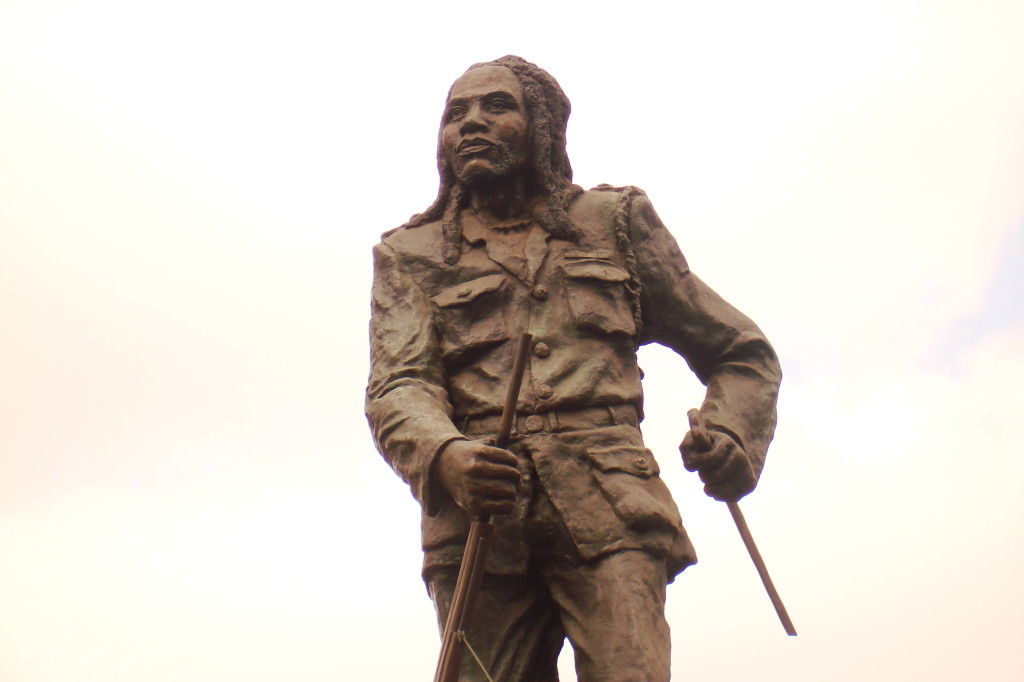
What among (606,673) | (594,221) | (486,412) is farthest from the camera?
(594,221)

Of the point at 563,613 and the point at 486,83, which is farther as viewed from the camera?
the point at 486,83

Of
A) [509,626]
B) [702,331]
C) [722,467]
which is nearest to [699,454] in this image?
[722,467]

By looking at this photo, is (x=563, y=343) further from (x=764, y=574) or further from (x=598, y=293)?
(x=764, y=574)

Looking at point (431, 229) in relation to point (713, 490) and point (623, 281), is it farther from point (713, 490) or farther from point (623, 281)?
point (713, 490)

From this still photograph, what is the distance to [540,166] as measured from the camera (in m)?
8.74

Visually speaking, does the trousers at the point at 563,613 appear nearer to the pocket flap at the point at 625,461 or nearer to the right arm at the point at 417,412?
the pocket flap at the point at 625,461

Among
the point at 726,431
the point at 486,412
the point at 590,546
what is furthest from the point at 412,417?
the point at 726,431

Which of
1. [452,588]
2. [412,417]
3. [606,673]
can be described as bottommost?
[606,673]

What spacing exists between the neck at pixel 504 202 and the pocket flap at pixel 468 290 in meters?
0.44

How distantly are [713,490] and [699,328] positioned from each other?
888 mm

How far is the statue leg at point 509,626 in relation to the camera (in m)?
7.91

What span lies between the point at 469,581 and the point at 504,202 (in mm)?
2066

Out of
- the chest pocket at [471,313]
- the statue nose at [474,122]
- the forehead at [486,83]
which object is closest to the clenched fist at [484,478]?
the chest pocket at [471,313]

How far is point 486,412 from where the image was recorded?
8117 mm
